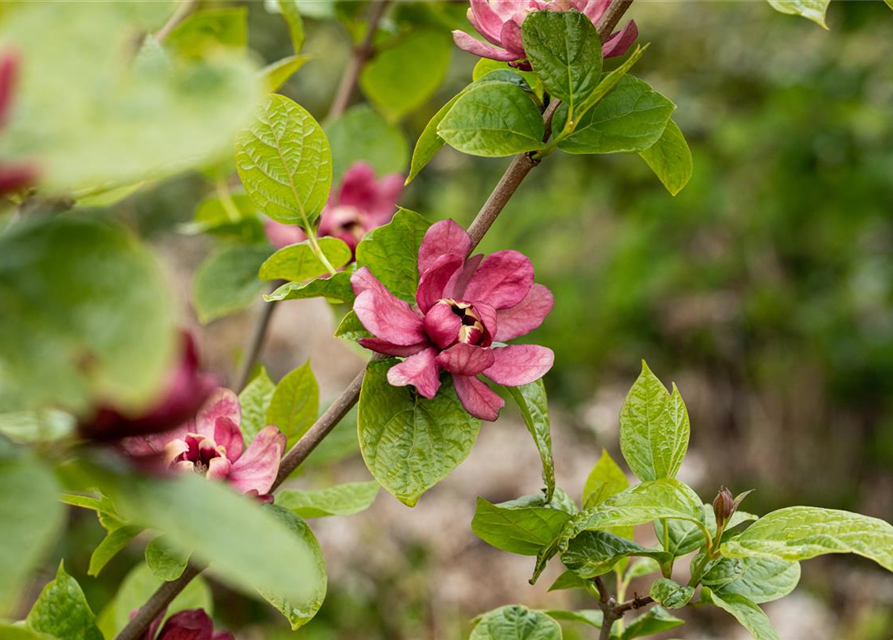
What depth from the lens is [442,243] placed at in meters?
0.32

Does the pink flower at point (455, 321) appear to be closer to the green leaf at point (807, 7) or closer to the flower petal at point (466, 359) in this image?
the flower petal at point (466, 359)

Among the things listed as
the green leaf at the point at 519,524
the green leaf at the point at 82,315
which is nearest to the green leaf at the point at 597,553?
the green leaf at the point at 519,524

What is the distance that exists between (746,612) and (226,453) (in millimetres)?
195

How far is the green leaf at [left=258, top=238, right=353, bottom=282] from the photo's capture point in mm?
362

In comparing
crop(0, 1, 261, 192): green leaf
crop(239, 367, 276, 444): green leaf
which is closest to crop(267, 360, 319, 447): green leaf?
crop(239, 367, 276, 444): green leaf

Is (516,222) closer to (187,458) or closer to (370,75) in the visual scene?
(370,75)

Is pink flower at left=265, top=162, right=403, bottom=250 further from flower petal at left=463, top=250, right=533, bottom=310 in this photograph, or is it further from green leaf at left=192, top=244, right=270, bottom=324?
flower petal at left=463, top=250, right=533, bottom=310

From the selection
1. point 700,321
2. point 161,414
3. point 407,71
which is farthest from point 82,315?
point 700,321

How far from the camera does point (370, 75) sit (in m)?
0.63

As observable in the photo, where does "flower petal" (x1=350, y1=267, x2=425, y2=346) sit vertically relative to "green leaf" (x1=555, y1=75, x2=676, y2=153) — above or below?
below

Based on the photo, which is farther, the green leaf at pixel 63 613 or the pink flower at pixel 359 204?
the pink flower at pixel 359 204

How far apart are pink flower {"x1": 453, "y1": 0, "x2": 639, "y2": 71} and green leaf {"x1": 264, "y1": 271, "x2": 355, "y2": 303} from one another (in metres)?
0.10

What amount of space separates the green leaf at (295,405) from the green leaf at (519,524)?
88mm

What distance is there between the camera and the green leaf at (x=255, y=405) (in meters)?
0.39
